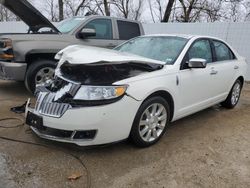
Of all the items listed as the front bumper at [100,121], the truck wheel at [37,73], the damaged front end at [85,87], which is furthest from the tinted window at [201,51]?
the truck wheel at [37,73]

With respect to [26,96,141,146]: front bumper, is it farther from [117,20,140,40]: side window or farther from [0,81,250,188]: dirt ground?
[117,20,140,40]: side window

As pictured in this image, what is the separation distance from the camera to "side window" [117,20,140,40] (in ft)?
25.4

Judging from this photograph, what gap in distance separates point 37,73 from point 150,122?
3223 millimetres

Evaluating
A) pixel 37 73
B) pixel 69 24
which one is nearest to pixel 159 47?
pixel 37 73

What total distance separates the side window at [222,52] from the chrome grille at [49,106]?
316cm

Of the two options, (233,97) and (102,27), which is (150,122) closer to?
(233,97)

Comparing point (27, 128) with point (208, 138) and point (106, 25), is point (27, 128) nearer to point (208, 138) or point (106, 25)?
point (208, 138)

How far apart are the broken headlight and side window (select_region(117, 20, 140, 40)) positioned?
4436 millimetres

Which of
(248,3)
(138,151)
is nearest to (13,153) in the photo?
(138,151)

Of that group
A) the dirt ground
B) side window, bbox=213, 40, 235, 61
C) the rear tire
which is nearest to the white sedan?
the dirt ground

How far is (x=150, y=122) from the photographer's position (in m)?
3.93

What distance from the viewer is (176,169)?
3.44 meters

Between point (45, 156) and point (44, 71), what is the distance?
3.09 m

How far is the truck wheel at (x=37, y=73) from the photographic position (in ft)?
20.0
